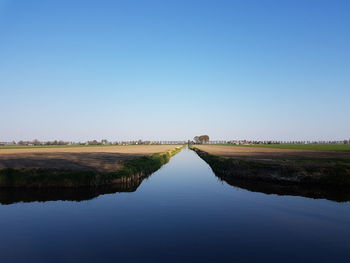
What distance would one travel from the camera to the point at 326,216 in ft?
63.0

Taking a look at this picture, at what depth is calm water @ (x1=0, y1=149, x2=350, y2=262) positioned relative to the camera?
12.8 metres

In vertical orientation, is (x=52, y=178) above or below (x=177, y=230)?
above

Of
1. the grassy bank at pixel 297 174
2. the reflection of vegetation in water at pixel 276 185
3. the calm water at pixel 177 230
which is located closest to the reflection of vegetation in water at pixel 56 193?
the calm water at pixel 177 230

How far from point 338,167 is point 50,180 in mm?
29662

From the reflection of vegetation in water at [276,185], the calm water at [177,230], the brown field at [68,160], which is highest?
the brown field at [68,160]

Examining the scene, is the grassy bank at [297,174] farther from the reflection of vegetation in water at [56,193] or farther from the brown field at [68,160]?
the brown field at [68,160]

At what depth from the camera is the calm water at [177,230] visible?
12.8 metres

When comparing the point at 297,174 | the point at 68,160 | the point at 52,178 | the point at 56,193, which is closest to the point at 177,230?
the point at 56,193

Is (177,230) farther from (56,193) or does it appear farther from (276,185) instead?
(276,185)

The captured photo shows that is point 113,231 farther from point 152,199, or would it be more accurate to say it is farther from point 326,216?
point 326,216

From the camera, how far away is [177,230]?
1617 centimetres

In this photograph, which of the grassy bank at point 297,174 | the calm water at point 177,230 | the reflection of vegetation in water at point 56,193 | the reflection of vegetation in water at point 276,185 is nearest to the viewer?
the calm water at point 177,230

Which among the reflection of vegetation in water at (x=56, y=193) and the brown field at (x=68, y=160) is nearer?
the reflection of vegetation in water at (x=56, y=193)

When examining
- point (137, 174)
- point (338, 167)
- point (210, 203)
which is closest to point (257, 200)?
point (210, 203)
